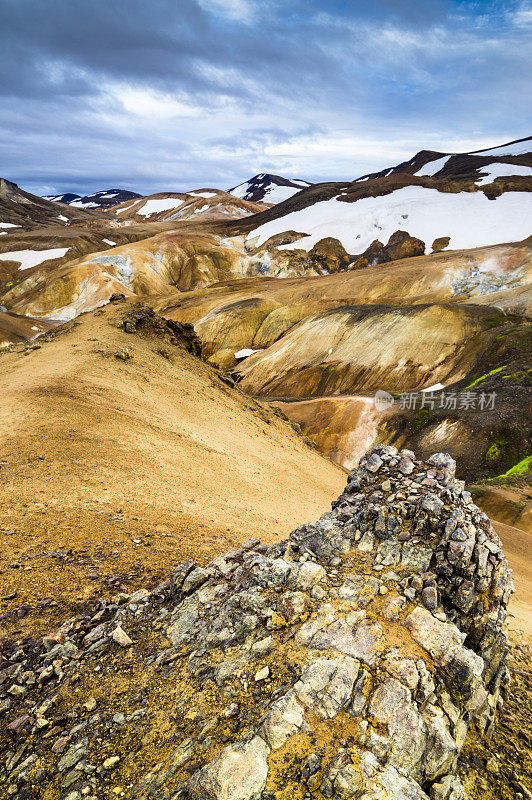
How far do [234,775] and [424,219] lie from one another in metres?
132

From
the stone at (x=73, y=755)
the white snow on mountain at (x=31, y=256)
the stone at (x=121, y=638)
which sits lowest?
the stone at (x=121, y=638)

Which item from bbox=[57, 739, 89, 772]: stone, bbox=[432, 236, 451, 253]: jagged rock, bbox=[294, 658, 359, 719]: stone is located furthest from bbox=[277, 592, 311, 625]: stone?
bbox=[432, 236, 451, 253]: jagged rock

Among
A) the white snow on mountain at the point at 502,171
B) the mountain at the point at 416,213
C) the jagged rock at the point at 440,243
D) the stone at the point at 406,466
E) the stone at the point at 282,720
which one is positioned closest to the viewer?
the stone at the point at 282,720

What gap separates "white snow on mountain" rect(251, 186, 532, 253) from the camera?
10719 centimetres

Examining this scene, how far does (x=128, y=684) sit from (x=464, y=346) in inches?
2069

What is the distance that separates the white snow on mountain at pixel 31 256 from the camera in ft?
395

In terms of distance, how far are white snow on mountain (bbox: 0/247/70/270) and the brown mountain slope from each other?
116 metres

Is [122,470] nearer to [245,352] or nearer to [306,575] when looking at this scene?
[306,575]

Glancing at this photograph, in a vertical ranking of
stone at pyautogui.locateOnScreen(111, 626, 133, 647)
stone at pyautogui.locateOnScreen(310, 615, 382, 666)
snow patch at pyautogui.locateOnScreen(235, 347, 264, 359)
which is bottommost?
snow patch at pyautogui.locateOnScreen(235, 347, 264, 359)

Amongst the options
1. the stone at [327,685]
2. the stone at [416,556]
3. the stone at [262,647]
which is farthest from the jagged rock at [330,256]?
the stone at [327,685]

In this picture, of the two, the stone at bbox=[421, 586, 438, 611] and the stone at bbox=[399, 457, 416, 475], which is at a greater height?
the stone at bbox=[399, 457, 416, 475]

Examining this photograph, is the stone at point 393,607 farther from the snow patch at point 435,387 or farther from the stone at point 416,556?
the snow patch at point 435,387

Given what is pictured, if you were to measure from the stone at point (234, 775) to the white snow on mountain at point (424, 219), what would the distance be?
11955cm

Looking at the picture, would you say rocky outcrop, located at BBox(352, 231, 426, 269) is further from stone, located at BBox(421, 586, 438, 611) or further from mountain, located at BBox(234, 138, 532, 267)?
stone, located at BBox(421, 586, 438, 611)
